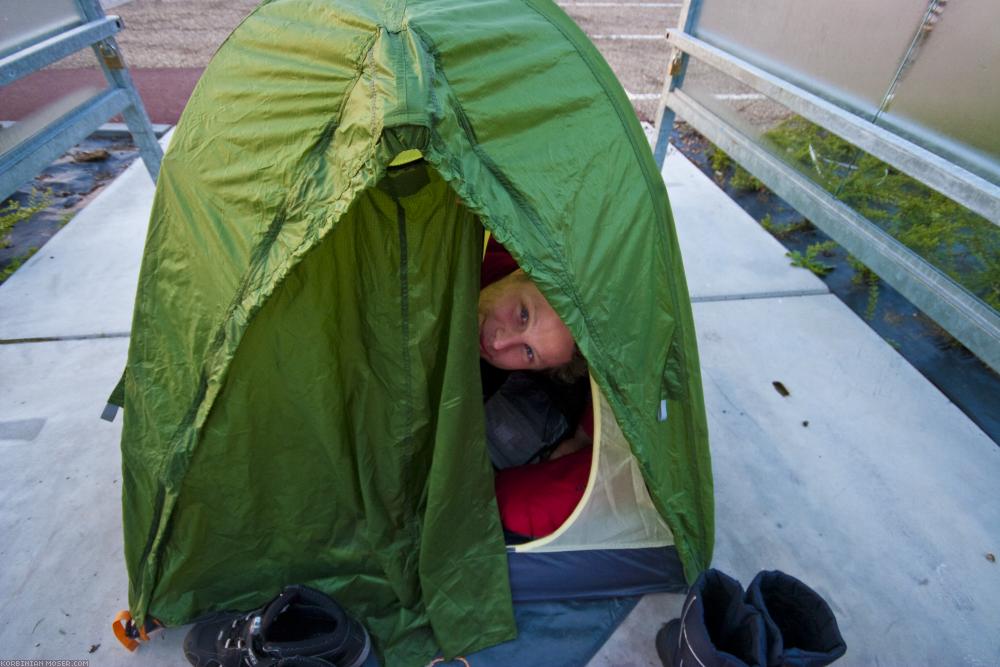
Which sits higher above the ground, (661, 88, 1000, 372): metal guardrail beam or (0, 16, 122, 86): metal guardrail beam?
(0, 16, 122, 86): metal guardrail beam

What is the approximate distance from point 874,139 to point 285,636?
2.34 meters

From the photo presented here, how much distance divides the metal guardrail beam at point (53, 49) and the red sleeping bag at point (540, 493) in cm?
230

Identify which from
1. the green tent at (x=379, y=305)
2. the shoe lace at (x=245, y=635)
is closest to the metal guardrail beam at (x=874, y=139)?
the green tent at (x=379, y=305)

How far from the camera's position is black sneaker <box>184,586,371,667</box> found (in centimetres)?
114

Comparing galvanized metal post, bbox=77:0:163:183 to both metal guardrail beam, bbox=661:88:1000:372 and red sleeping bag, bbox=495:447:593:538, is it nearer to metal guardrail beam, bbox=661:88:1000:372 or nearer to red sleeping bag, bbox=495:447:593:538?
red sleeping bag, bbox=495:447:593:538

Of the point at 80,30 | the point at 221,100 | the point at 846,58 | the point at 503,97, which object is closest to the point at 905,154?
the point at 846,58

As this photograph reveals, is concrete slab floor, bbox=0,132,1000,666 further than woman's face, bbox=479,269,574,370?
Yes

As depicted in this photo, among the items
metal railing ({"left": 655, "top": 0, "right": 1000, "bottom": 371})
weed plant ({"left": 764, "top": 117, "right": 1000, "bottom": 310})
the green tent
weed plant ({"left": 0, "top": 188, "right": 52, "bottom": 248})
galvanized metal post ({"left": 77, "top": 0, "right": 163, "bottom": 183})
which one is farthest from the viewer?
weed plant ({"left": 0, "top": 188, "right": 52, "bottom": 248})

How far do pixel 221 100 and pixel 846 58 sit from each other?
2.23 meters

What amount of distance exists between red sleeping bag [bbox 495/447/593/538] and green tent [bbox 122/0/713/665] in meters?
0.11

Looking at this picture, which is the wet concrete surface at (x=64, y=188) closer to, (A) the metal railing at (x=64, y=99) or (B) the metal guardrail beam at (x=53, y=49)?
(A) the metal railing at (x=64, y=99)

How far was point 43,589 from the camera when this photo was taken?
1.45m

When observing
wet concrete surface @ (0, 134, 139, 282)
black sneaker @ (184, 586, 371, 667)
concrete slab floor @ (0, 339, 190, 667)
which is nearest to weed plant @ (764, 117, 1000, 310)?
black sneaker @ (184, 586, 371, 667)

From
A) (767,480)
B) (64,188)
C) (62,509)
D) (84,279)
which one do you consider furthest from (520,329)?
(64,188)
